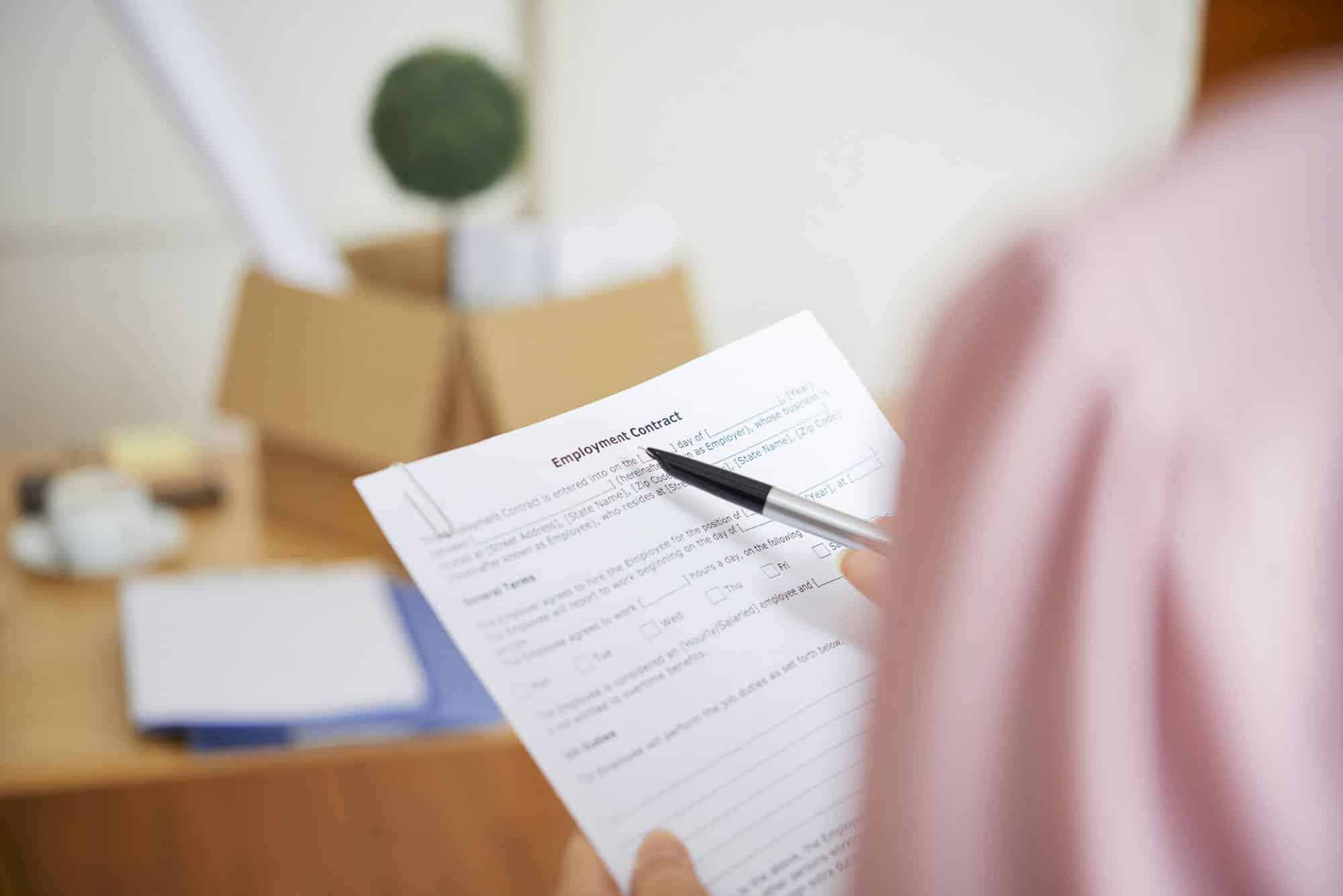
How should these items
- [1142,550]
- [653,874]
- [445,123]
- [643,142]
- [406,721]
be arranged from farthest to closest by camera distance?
1. [643,142]
2. [445,123]
3. [406,721]
4. [653,874]
5. [1142,550]

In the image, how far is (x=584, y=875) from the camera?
1.13 feet

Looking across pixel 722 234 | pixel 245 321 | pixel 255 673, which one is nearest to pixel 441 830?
pixel 255 673

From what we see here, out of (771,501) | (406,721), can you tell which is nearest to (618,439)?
(771,501)

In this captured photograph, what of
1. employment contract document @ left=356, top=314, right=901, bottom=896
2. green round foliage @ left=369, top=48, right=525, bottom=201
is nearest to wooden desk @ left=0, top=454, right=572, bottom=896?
green round foliage @ left=369, top=48, right=525, bottom=201

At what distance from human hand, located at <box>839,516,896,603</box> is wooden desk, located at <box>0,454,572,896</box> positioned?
506 millimetres

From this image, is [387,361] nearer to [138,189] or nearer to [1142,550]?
[1142,550]

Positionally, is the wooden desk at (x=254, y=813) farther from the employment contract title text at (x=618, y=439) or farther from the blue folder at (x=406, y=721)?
the employment contract title text at (x=618, y=439)

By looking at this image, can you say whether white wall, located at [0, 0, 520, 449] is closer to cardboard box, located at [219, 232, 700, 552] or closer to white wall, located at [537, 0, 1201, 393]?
white wall, located at [537, 0, 1201, 393]

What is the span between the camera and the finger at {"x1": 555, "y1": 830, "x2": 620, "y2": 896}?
336mm

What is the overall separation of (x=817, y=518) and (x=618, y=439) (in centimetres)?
7

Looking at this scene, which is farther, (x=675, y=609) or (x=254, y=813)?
(x=254, y=813)

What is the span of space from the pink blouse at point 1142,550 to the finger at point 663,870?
175mm

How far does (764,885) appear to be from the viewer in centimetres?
32

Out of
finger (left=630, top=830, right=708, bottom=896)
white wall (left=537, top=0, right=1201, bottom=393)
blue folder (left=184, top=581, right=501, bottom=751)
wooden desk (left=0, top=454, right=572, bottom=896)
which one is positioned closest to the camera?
finger (left=630, top=830, right=708, bottom=896)
